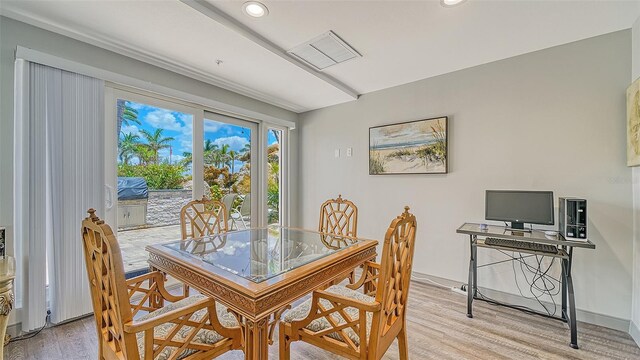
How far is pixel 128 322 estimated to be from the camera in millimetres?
993

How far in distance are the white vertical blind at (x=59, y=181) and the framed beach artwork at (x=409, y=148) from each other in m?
2.99

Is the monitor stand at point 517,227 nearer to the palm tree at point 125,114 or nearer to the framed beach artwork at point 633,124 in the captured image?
the framed beach artwork at point 633,124

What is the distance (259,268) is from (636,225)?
291 centimetres

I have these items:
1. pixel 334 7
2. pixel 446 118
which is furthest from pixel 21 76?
pixel 446 118

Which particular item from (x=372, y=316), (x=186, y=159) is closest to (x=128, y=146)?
(x=186, y=159)

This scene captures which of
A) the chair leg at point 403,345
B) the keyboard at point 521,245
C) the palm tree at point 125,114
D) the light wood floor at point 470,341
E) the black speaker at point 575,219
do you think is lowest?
the light wood floor at point 470,341

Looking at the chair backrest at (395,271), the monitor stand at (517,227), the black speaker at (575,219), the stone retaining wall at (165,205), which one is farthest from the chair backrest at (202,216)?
the black speaker at (575,219)

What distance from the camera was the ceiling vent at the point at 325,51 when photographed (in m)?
2.25

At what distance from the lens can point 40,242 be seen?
2023 millimetres

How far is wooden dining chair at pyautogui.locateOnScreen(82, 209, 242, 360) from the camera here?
0.99m

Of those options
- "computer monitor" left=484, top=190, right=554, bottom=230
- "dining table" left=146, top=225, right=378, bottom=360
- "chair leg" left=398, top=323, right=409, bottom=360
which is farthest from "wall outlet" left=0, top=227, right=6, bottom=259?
"computer monitor" left=484, top=190, right=554, bottom=230

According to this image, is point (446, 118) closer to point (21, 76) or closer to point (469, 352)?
point (469, 352)

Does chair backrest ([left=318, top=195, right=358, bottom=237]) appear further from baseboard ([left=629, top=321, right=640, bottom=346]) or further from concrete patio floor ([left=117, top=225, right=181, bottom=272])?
baseboard ([left=629, top=321, right=640, bottom=346])

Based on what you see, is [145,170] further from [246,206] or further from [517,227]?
[517,227]
